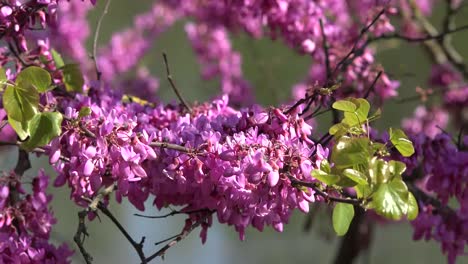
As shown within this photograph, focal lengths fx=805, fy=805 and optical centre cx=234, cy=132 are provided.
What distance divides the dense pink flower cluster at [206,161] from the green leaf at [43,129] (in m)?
0.09

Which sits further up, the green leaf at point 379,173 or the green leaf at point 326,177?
the green leaf at point 379,173

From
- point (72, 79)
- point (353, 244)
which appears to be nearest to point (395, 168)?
point (72, 79)

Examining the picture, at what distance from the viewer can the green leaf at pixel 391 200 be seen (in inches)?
42.8

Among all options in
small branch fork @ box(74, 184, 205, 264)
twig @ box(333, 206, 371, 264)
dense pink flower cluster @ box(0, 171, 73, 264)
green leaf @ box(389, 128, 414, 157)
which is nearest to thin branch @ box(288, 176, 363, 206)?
green leaf @ box(389, 128, 414, 157)

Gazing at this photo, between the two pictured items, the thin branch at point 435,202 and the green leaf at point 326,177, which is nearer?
the green leaf at point 326,177

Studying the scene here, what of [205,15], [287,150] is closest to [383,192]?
[287,150]

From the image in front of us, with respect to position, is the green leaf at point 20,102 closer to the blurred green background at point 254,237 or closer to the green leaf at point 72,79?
A: the green leaf at point 72,79

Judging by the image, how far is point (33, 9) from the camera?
58.0 inches

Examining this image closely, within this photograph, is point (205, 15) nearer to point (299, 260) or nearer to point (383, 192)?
point (383, 192)

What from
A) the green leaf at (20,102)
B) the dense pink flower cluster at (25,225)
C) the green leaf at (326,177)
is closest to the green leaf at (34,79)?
the green leaf at (20,102)

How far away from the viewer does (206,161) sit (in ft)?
4.43

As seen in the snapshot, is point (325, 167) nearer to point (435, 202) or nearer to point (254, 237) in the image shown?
point (435, 202)

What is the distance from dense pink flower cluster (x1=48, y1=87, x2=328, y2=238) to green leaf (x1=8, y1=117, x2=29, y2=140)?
0.30 feet

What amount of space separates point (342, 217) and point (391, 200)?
0.49 feet
